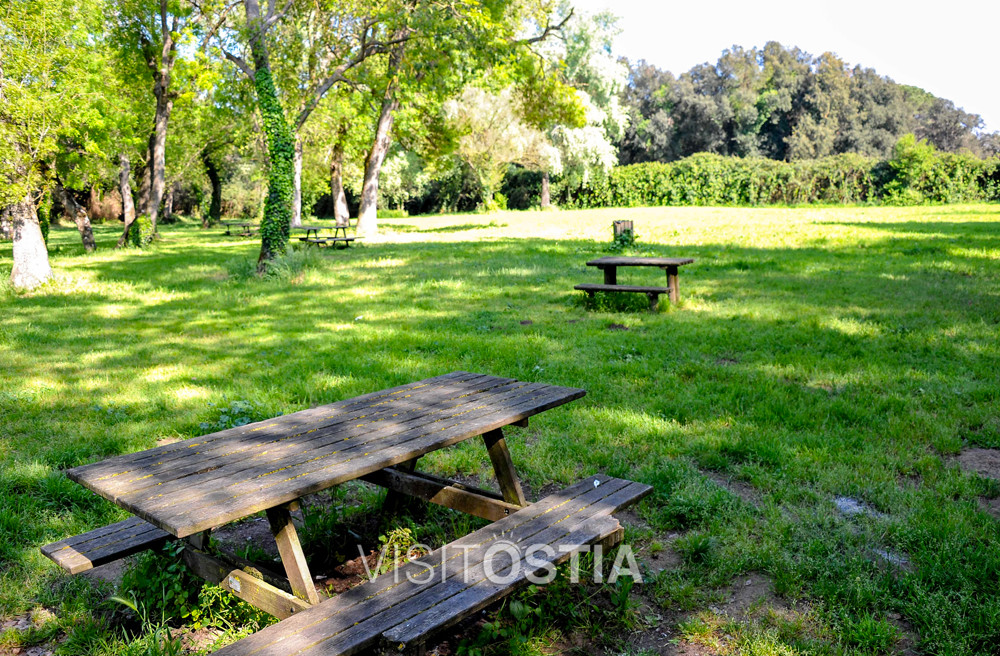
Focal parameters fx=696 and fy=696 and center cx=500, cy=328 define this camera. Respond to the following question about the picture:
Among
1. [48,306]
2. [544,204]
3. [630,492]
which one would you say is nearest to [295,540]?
[630,492]

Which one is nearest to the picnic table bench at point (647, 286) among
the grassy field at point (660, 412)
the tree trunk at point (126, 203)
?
the grassy field at point (660, 412)

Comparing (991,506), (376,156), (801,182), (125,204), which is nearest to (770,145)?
(801,182)

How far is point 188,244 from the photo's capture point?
893 inches

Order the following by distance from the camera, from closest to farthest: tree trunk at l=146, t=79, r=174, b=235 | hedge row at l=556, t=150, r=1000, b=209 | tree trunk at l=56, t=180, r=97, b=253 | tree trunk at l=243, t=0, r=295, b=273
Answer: tree trunk at l=243, t=0, r=295, b=273 < tree trunk at l=56, t=180, r=97, b=253 < tree trunk at l=146, t=79, r=174, b=235 < hedge row at l=556, t=150, r=1000, b=209

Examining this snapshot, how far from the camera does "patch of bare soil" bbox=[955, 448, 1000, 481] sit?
407 centimetres

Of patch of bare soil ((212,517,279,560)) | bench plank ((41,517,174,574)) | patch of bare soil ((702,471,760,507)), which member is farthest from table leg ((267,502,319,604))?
patch of bare soil ((702,471,760,507))

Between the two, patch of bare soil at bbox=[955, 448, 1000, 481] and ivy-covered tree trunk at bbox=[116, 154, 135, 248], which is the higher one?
ivy-covered tree trunk at bbox=[116, 154, 135, 248]

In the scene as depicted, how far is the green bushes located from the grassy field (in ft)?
80.5

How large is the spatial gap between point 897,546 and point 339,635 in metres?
2.65

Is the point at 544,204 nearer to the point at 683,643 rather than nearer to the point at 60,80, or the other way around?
the point at 60,80

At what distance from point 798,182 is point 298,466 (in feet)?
132

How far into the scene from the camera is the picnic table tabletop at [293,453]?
2232mm

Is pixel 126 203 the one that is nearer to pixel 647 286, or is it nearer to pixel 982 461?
pixel 647 286

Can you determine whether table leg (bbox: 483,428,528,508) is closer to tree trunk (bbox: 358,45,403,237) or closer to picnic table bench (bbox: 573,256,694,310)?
picnic table bench (bbox: 573,256,694,310)
